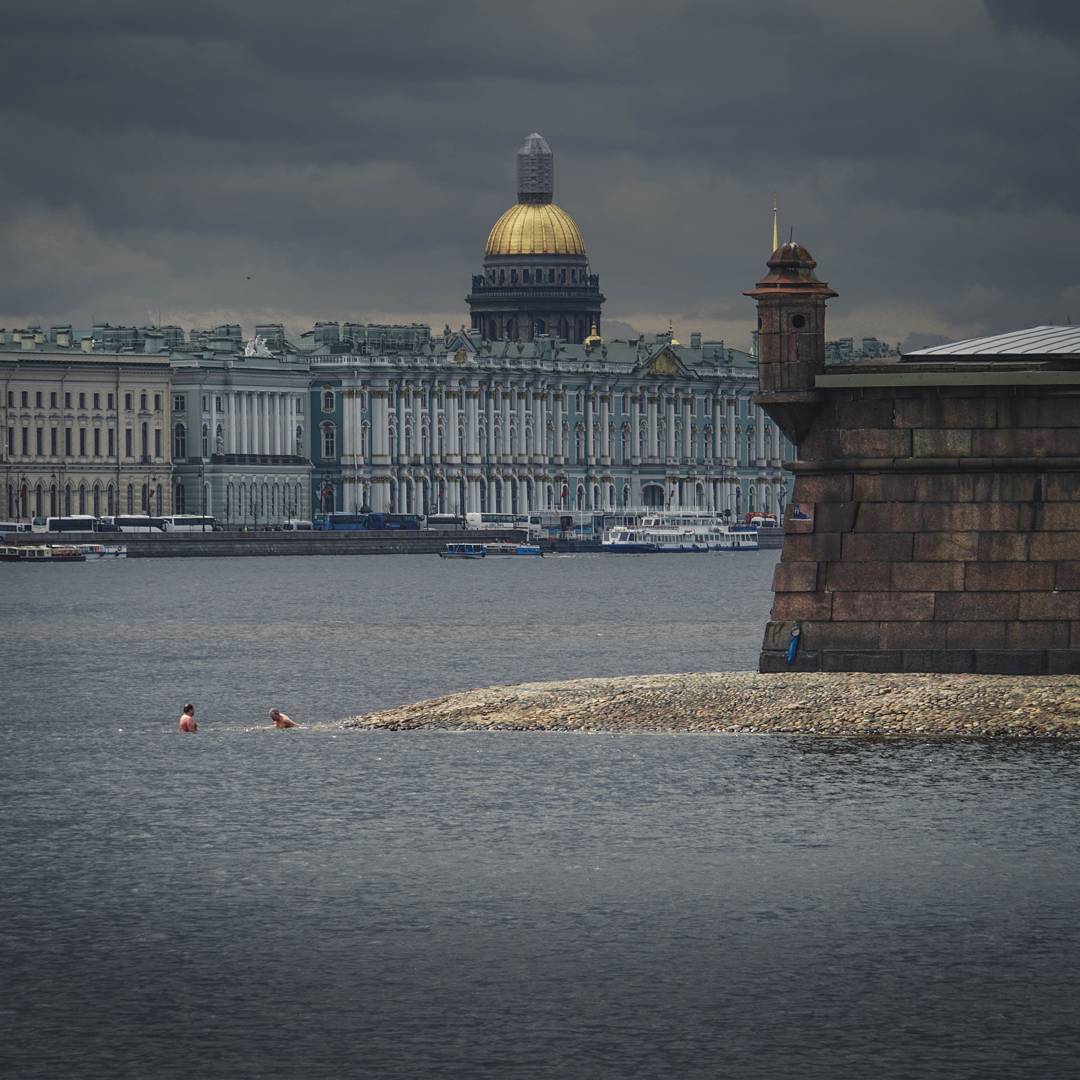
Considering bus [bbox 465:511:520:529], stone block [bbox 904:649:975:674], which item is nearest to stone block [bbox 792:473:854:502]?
stone block [bbox 904:649:975:674]

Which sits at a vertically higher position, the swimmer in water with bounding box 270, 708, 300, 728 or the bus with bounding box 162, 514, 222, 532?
the bus with bounding box 162, 514, 222, 532

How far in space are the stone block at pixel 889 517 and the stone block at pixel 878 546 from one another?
6 cm

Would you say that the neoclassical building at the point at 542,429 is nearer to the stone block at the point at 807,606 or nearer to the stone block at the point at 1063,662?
the stone block at the point at 807,606

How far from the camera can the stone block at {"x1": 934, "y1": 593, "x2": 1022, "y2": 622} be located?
3127 centimetres

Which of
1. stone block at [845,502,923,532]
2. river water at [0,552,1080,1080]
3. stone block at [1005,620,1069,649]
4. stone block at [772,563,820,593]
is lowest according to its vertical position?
river water at [0,552,1080,1080]

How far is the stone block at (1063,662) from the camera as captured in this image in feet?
103

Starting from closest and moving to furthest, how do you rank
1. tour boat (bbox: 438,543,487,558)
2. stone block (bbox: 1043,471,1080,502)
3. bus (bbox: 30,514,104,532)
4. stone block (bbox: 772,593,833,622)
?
stone block (bbox: 1043,471,1080,502), stone block (bbox: 772,593,833,622), bus (bbox: 30,514,104,532), tour boat (bbox: 438,543,487,558)

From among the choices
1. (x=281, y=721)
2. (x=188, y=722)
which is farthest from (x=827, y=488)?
(x=188, y=722)

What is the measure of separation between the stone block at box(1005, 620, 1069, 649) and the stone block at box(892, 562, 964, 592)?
70cm

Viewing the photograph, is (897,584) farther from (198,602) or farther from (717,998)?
→ (198,602)

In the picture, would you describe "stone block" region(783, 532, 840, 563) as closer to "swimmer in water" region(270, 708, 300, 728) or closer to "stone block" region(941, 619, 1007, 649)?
"stone block" region(941, 619, 1007, 649)

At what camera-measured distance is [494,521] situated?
16175 cm

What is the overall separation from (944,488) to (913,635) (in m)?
1.55

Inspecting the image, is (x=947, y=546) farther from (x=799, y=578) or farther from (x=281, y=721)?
(x=281, y=721)
